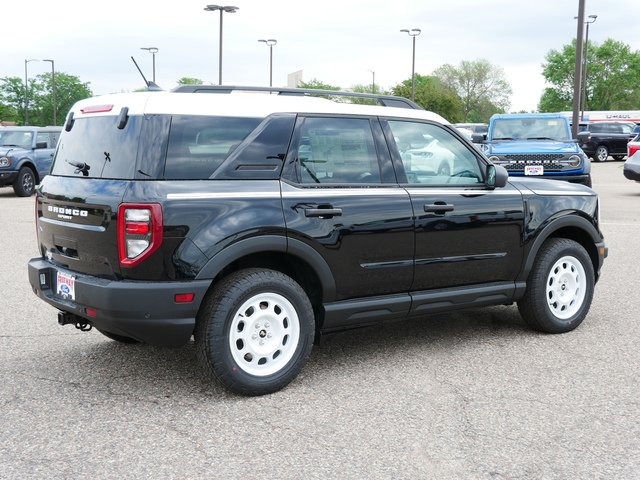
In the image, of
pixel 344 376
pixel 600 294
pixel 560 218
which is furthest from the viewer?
pixel 600 294

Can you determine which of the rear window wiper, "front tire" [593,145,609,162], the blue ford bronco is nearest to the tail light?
the rear window wiper

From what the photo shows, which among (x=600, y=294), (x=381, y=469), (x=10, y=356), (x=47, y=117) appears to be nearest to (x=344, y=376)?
(x=381, y=469)

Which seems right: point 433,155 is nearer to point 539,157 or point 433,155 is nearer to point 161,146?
point 161,146

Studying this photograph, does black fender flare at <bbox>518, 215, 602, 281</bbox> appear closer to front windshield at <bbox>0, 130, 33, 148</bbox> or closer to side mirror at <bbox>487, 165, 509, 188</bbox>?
side mirror at <bbox>487, 165, 509, 188</bbox>

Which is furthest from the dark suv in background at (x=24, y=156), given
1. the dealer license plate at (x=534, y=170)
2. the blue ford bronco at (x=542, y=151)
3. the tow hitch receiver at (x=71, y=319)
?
the tow hitch receiver at (x=71, y=319)

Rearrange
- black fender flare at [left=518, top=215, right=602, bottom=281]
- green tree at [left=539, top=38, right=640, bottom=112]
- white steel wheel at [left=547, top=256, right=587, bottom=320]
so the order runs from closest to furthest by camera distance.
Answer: black fender flare at [left=518, top=215, right=602, bottom=281]
white steel wheel at [left=547, top=256, right=587, bottom=320]
green tree at [left=539, top=38, right=640, bottom=112]

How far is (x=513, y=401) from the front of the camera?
416 cm

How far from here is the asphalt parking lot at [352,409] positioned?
3340mm

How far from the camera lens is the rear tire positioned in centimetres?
1839

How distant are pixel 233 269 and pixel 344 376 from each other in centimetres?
99

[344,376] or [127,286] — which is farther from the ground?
[127,286]

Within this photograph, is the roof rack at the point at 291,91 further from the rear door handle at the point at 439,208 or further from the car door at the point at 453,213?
the rear door handle at the point at 439,208

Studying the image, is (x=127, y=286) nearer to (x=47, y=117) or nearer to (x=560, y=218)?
(x=560, y=218)

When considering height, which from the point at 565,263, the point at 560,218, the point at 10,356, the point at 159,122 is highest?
the point at 159,122
